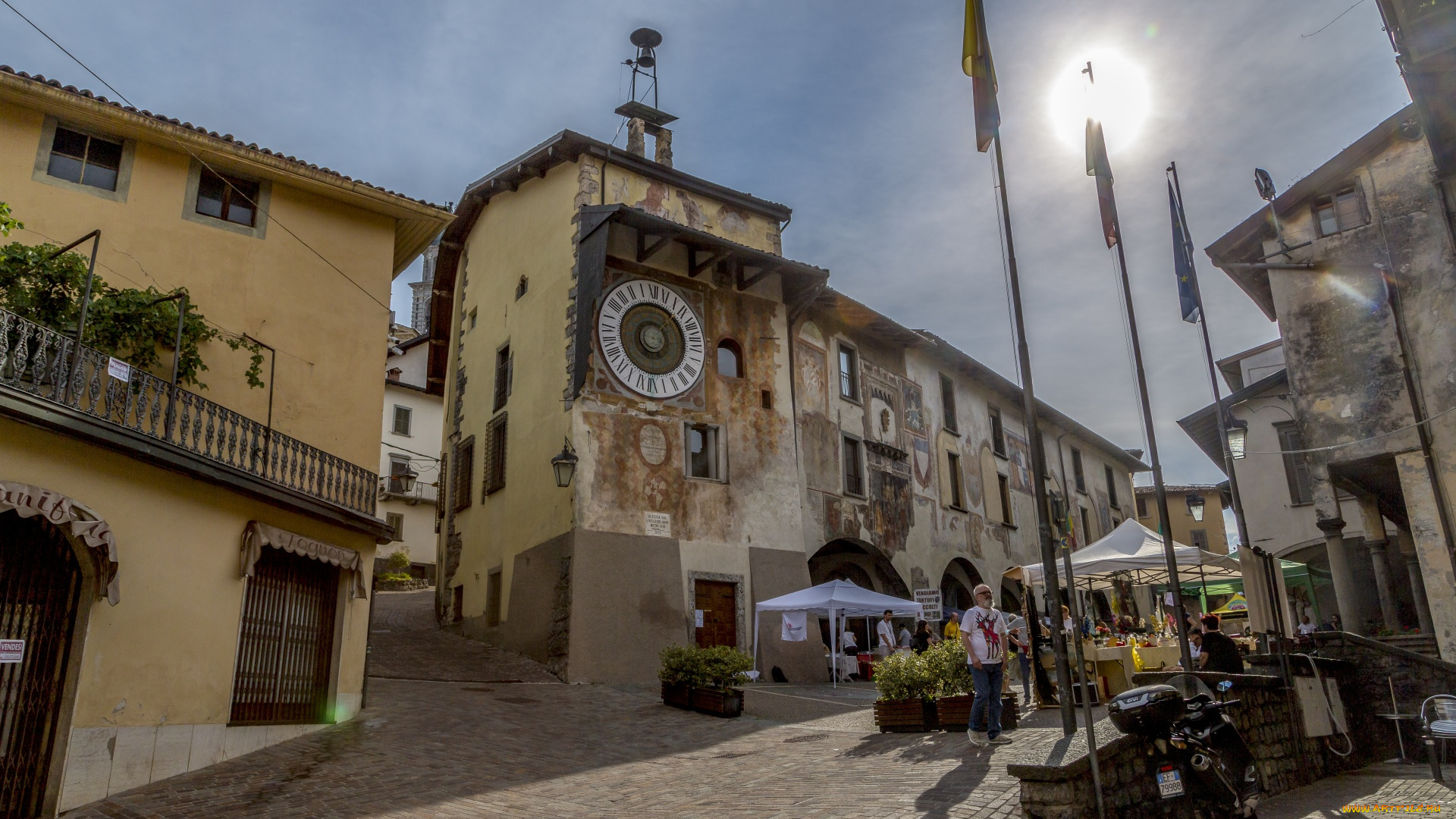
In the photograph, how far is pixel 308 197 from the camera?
14031mm

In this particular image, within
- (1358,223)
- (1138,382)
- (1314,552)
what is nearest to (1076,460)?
(1314,552)

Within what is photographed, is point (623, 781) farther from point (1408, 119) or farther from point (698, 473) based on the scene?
point (1408, 119)

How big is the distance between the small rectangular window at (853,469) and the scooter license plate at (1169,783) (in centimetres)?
1616

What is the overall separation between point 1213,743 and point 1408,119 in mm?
14397

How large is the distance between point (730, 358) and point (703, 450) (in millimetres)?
2277

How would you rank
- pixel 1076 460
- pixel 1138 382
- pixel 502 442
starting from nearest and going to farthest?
pixel 1138 382 → pixel 502 442 → pixel 1076 460

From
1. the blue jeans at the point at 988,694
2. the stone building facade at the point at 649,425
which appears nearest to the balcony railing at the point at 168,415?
the stone building facade at the point at 649,425

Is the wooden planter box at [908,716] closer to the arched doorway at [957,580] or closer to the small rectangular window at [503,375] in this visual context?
the small rectangular window at [503,375]

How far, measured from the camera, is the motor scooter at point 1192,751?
23.5ft

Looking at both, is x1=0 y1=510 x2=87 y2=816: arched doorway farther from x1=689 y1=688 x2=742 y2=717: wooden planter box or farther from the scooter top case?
the scooter top case

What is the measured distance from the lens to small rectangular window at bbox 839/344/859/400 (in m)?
24.2

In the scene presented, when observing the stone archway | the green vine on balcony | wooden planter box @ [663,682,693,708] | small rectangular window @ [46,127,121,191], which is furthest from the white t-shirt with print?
the stone archway

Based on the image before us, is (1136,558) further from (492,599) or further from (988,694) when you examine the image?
(492,599)

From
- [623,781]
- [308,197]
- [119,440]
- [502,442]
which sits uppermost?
[308,197]
